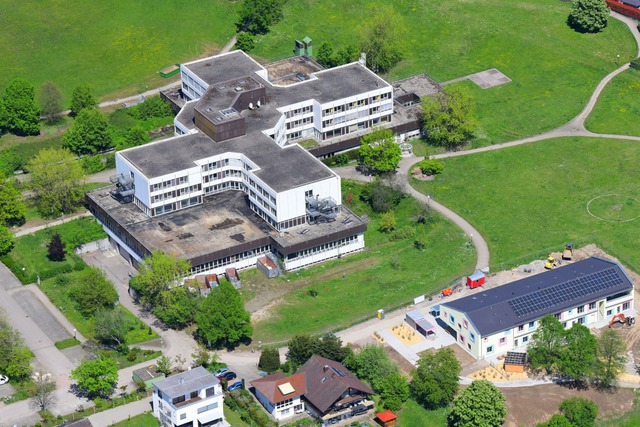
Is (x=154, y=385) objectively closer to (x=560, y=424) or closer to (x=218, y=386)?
(x=218, y=386)

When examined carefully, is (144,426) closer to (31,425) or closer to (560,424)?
(31,425)

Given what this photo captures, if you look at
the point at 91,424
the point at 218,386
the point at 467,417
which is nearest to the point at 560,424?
the point at 467,417

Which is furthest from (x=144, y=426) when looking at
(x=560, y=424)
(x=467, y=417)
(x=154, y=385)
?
(x=560, y=424)

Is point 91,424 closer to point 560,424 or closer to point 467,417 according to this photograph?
point 467,417

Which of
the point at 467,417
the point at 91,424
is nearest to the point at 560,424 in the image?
the point at 467,417
